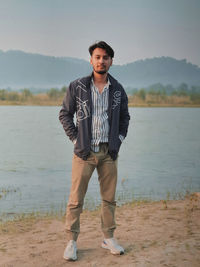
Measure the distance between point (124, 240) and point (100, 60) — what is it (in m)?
2.23

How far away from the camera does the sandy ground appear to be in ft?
13.8

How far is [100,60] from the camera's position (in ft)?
13.3

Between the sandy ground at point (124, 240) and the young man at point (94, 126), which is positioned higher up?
the young man at point (94, 126)

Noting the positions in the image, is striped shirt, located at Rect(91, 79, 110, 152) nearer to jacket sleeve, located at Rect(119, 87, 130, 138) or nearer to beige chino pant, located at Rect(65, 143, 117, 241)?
beige chino pant, located at Rect(65, 143, 117, 241)

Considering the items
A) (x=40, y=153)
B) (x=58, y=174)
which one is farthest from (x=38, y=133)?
(x=58, y=174)

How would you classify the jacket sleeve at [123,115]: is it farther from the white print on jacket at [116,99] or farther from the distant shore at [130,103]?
the distant shore at [130,103]

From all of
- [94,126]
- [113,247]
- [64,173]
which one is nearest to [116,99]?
[94,126]

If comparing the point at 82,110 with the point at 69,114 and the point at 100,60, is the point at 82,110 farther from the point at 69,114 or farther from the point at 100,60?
the point at 100,60

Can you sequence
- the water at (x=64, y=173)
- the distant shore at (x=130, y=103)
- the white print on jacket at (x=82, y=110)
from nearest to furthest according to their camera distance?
the white print on jacket at (x=82, y=110), the water at (x=64, y=173), the distant shore at (x=130, y=103)

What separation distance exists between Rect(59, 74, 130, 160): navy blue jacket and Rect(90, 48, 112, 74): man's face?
121mm

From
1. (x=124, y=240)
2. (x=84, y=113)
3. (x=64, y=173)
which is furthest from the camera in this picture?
(x=64, y=173)

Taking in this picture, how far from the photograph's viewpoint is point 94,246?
4.64 metres

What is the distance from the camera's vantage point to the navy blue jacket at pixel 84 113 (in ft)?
13.2

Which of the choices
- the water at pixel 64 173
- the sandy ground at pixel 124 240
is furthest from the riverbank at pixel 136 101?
the sandy ground at pixel 124 240
